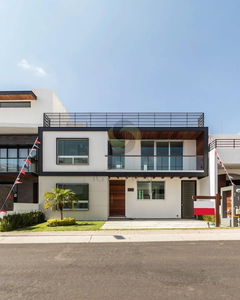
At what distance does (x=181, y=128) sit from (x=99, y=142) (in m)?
5.62

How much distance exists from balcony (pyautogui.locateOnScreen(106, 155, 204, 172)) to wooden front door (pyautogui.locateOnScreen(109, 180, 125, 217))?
1.92 meters

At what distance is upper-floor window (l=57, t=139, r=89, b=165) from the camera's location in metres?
17.6

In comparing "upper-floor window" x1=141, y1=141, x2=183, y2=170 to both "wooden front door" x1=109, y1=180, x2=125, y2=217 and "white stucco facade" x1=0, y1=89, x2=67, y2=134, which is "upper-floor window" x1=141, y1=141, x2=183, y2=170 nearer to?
"wooden front door" x1=109, y1=180, x2=125, y2=217

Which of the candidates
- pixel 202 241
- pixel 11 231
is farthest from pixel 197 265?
pixel 11 231

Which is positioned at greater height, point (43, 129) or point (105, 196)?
point (43, 129)

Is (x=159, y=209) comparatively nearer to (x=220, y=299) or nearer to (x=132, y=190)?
(x=132, y=190)

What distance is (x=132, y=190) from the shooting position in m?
18.8

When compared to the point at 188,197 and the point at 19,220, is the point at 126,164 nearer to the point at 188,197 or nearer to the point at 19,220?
the point at 188,197

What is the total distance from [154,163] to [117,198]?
385 cm

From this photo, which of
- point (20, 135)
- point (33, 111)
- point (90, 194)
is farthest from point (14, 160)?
point (90, 194)

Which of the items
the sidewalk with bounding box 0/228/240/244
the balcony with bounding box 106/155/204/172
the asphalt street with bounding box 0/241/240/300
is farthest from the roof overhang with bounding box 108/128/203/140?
A: the asphalt street with bounding box 0/241/240/300

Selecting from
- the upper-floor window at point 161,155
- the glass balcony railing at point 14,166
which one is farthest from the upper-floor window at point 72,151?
the upper-floor window at point 161,155

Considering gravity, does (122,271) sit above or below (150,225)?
above

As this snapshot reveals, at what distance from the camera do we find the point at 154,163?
17703mm
